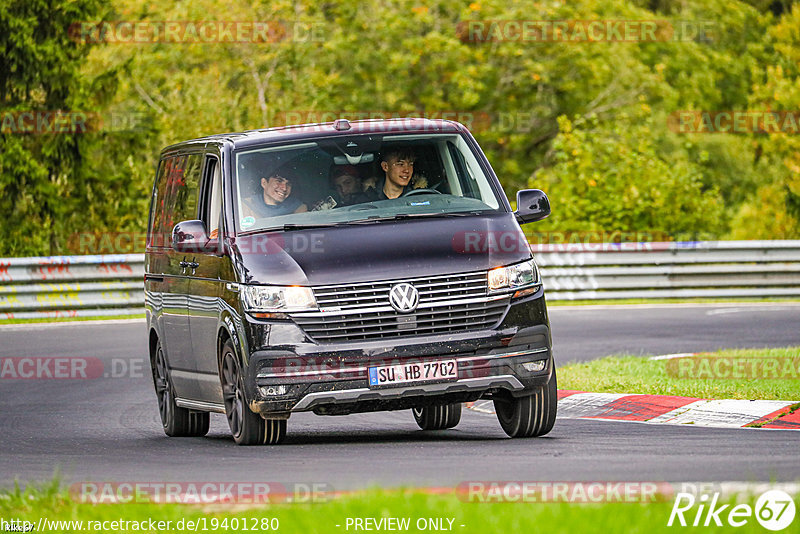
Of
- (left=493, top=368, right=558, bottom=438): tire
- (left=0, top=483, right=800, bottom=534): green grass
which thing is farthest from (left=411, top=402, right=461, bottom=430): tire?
(left=0, top=483, right=800, bottom=534): green grass

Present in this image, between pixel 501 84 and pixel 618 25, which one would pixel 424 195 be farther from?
pixel 618 25

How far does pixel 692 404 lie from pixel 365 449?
10.6 ft

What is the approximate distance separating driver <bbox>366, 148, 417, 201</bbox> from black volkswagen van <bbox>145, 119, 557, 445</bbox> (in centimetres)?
1

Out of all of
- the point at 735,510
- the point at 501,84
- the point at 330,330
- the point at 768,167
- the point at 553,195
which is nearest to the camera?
the point at 735,510

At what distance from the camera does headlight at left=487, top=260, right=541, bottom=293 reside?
31.3ft

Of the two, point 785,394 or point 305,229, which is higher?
point 305,229

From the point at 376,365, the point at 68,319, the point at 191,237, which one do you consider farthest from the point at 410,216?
the point at 68,319

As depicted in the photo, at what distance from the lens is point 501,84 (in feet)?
148

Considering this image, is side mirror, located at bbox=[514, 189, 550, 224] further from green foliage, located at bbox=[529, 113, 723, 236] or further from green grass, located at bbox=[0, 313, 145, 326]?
green foliage, located at bbox=[529, 113, 723, 236]

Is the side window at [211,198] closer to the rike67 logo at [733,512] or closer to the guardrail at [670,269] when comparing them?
the rike67 logo at [733,512]

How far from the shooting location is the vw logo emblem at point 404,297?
9336 millimetres

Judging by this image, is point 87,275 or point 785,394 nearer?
point 785,394

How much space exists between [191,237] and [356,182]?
1.18 m

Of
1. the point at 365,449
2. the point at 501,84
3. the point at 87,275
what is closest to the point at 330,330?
the point at 365,449
